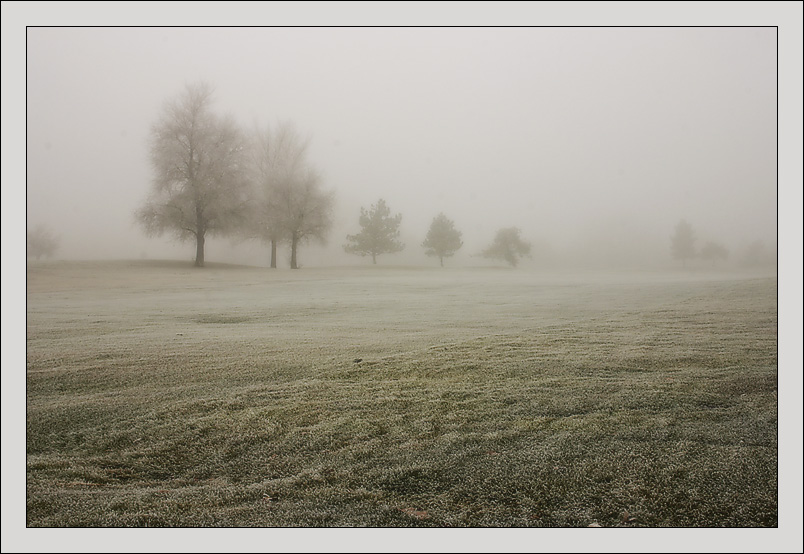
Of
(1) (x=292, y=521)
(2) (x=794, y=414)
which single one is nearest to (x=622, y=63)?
(2) (x=794, y=414)

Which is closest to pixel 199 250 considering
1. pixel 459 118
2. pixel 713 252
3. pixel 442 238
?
pixel 442 238

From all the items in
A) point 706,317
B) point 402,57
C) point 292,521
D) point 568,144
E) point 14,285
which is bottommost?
point 292,521

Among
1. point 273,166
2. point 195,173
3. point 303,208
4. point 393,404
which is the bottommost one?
point 393,404

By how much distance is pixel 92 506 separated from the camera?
1873 mm

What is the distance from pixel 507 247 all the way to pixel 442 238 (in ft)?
2.54

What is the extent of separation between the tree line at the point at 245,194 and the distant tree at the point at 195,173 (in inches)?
0.4

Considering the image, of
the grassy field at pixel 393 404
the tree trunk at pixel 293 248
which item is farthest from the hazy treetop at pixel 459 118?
the grassy field at pixel 393 404

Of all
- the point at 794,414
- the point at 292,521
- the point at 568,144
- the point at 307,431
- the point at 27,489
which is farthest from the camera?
the point at 568,144

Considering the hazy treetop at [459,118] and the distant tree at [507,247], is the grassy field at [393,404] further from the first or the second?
the hazy treetop at [459,118]

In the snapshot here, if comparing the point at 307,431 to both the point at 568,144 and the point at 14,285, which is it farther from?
the point at 568,144

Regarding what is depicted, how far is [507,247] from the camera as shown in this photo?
5.80 metres

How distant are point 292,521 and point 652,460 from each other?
61.1 inches

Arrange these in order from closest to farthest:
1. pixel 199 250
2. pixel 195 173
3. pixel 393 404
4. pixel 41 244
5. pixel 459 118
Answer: pixel 393 404, pixel 41 244, pixel 195 173, pixel 199 250, pixel 459 118

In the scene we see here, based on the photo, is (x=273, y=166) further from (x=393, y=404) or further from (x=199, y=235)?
(x=393, y=404)
